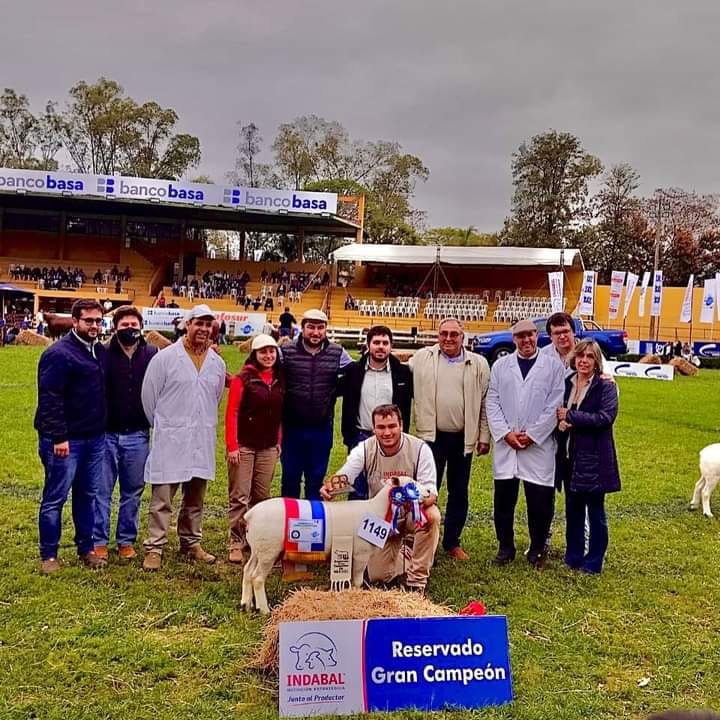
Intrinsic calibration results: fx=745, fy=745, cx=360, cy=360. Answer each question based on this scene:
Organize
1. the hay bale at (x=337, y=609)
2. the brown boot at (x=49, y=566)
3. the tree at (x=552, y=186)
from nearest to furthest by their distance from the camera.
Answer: the hay bale at (x=337, y=609) → the brown boot at (x=49, y=566) → the tree at (x=552, y=186)

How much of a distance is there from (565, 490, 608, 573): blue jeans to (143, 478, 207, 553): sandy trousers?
2608 millimetres

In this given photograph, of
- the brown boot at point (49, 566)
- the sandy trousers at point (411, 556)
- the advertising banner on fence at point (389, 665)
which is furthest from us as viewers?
the brown boot at point (49, 566)

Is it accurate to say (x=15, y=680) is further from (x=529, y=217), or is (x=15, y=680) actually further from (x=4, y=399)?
(x=529, y=217)

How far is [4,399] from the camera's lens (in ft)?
39.5

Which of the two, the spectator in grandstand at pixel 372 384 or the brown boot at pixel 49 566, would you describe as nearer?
the brown boot at pixel 49 566

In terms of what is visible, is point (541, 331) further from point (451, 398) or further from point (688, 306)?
point (451, 398)

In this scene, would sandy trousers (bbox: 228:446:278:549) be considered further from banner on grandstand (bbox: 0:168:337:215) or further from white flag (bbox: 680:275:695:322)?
banner on grandstand (bbox: 0:168:337:215)

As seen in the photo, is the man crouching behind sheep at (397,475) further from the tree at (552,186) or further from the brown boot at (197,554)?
the tree at (552,186)

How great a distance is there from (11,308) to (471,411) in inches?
1286

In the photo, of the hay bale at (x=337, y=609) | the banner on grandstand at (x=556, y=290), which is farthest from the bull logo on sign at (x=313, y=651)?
the banner on grandstand at (x=556, y=290)

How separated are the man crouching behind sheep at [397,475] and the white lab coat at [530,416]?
72cm

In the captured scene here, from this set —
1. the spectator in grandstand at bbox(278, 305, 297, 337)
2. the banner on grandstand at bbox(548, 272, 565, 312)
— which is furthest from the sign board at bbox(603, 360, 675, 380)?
the banner on grandstand at bbox(548, 272, 565, 312)

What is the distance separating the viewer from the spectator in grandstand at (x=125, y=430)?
5.00m

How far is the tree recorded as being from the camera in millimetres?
45500
